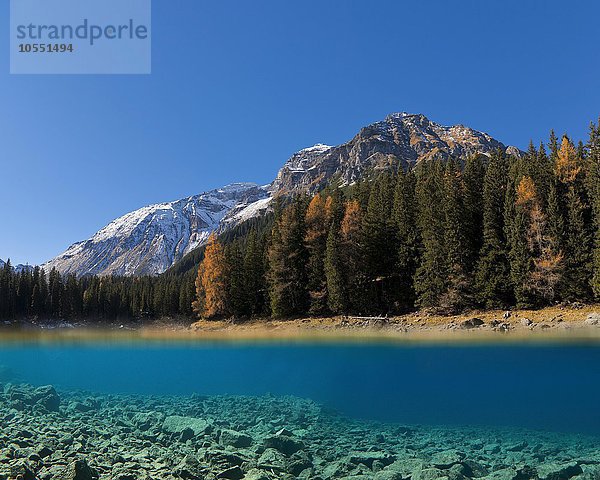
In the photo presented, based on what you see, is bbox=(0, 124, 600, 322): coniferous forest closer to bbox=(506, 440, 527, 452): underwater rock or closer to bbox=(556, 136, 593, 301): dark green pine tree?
bbox=(556, 136, 593, 301): dark green pine tree

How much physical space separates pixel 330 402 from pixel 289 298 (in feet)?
106

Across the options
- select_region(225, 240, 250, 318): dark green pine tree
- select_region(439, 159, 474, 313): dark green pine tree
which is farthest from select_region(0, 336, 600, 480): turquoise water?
select_region(225, 240, 250, 318): dark green pine tree

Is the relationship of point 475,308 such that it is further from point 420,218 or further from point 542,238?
point 420,218

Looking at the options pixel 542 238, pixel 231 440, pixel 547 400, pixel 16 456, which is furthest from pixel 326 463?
pixel 542 238

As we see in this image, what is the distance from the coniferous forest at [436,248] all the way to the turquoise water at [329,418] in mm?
15441

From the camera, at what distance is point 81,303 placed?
102062mm

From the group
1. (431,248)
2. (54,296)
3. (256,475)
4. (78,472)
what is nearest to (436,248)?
(431,248)

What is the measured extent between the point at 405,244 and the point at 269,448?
38.5 metres

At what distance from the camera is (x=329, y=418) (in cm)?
1393

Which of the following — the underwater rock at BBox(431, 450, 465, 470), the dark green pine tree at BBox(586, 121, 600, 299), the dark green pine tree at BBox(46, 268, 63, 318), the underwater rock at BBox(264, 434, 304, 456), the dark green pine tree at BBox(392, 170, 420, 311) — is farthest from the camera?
the dark green pine tree at BBox(46, 268, 63, 318)

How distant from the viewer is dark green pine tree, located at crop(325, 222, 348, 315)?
43.1 meters

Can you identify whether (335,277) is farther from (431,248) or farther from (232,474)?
(232,474)

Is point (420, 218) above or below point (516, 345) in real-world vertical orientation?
above

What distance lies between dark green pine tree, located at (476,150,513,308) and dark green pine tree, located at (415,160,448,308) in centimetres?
363
